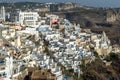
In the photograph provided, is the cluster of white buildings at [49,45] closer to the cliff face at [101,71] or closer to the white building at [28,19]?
the white building at [28,19]

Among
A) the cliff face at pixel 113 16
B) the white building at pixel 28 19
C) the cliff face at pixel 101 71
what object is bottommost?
the cliff face at pixel 113 16

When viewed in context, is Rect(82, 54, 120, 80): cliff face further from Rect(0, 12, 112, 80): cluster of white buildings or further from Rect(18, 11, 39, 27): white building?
Rect(18, 11, 39, 27): white building

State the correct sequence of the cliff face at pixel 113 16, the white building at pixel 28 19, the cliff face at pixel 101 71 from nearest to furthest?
the cliff face at pixel 101 71, the white building at pixel 28 19, the cliff face at pixel 113 16

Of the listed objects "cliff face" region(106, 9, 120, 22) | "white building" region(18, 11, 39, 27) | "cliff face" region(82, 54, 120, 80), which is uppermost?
"white building" region(18, 11, 39, 27)

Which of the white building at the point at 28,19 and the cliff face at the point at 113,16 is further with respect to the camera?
the cliff face at the point at 113,16

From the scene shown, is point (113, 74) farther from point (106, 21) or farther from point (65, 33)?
point (106, 21)

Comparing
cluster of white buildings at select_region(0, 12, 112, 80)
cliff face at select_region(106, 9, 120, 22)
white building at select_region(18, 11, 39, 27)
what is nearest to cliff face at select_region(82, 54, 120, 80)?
cluster of white buildings at select_region(0, 12, 112, 80)

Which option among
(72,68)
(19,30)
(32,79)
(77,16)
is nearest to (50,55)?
(72,68)

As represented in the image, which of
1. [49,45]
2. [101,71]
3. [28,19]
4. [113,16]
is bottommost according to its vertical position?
[113,16]

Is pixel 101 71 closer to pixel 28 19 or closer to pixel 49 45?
pixel 49 45

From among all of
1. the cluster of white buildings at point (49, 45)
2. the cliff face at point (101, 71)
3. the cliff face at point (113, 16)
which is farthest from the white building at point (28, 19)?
the cliff face at point (113, 16)

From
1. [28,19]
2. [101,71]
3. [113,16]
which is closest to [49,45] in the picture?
[101,71]

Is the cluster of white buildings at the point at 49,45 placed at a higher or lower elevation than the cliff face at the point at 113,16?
higher
